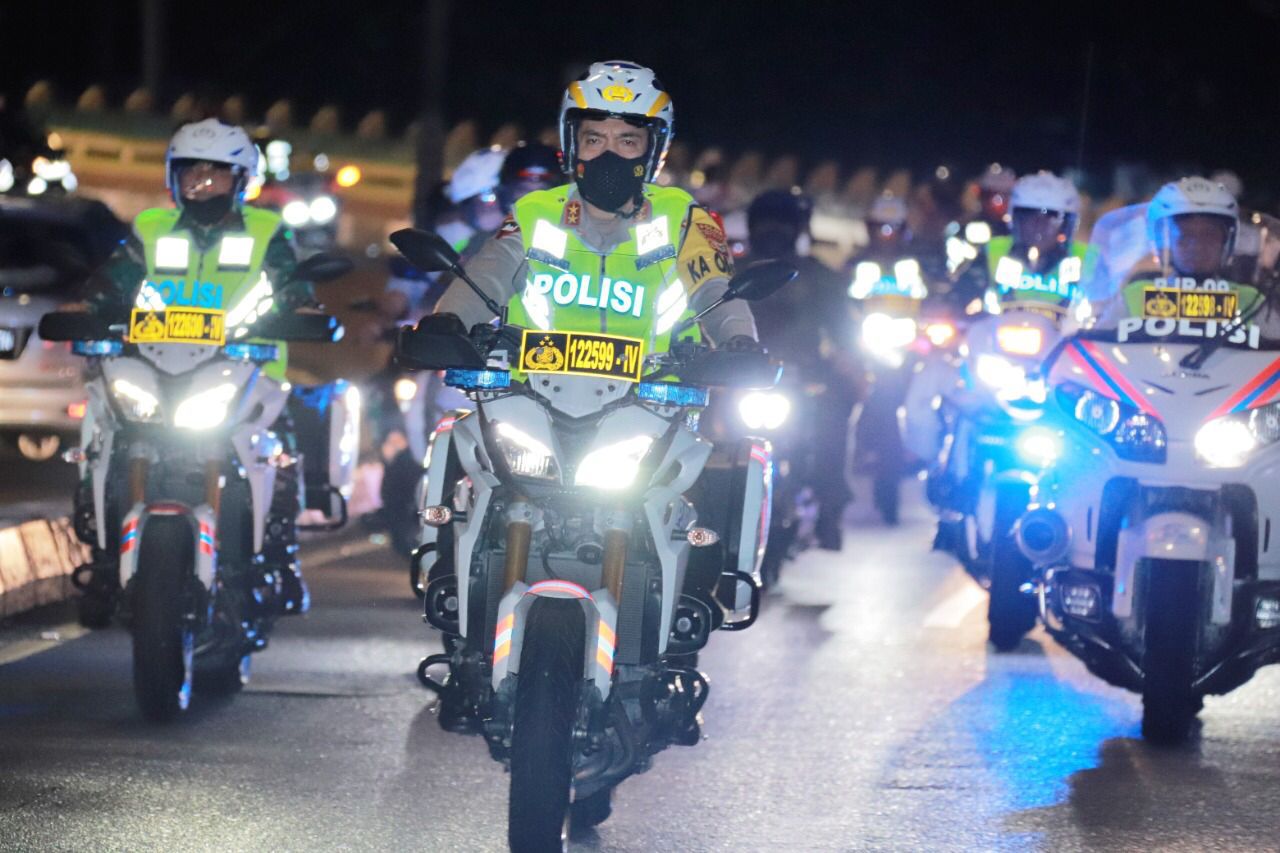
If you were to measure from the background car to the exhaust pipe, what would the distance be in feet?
→ 27.8

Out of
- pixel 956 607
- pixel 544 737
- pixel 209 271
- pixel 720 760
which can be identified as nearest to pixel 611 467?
pixel 544 737

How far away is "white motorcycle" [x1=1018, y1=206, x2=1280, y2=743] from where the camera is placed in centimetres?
863

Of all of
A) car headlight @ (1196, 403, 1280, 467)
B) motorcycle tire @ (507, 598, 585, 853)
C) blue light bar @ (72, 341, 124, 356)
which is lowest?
motorcycle tire @ (507, 598, 585, 853)

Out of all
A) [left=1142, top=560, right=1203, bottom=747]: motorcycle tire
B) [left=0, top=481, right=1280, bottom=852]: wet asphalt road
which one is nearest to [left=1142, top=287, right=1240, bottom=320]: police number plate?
[left=1142, top=560, right=1203, bottom=747]: motorcycle tire

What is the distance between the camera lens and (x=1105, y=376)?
29.9 feet

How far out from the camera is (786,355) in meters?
13.0

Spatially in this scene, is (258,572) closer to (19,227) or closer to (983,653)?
(983,653)

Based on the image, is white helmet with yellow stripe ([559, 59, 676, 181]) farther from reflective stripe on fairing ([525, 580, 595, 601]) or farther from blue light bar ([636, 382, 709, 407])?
reflective stripe on fairing ([525, 580, 595, 601])

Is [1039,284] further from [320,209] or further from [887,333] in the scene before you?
[320,209]

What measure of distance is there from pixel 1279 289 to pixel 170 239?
13.8ft

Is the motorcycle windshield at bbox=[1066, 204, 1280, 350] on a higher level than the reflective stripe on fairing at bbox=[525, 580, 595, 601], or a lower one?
higher

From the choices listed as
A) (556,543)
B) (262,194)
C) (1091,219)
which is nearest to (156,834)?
(556,543)

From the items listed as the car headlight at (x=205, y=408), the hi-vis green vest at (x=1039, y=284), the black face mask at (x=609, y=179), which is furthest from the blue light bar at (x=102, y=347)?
the hi-vis green vest at (x=1039, y=284)

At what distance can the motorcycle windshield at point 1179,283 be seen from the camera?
909 centimetres
